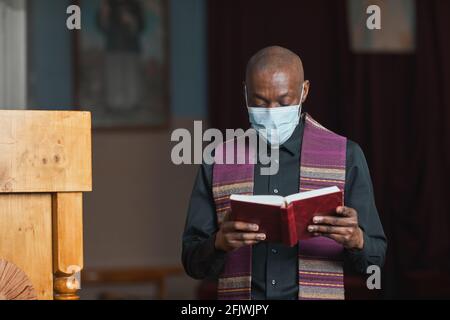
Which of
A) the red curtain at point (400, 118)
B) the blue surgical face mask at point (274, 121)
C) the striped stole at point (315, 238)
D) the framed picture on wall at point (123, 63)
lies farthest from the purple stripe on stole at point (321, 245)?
the framed picture on wall at point (123, 63)

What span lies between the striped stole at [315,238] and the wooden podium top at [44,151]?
0.67 meters

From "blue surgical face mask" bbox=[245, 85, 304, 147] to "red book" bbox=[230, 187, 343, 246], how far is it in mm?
304

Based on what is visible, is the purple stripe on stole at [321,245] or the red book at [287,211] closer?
the red book at [287,211]

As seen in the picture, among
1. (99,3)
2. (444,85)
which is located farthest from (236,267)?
(99,3)

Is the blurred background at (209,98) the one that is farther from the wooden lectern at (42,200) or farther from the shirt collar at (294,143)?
the wooden lectern at (42,200)

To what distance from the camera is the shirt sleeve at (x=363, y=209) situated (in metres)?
2.69

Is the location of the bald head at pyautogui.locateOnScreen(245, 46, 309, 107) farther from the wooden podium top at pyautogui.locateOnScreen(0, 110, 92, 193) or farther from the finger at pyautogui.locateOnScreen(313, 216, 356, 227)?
the wooden podium top at pyautogui.locateOnScreen(0, 110, 92, 193)

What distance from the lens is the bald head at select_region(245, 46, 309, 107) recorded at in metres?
2.72

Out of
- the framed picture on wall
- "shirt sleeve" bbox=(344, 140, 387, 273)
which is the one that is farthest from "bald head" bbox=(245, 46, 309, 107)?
the framed picture on wall

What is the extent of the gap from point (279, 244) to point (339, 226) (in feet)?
1.00

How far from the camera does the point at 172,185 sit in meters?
7.82

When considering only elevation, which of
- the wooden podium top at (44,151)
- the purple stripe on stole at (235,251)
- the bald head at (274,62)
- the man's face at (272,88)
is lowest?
the purple stripe on stole at (235,251)

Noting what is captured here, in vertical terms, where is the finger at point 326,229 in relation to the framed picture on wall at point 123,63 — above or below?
below

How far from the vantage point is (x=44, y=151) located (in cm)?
224
